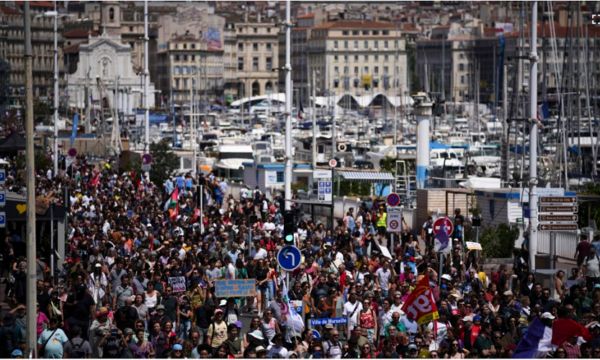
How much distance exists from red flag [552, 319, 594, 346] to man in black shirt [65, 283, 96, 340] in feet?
19.7

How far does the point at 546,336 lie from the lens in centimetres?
1527

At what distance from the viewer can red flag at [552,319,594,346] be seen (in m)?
15.2

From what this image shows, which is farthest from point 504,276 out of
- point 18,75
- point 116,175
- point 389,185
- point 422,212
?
point 18,75

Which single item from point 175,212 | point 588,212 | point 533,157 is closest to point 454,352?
point 533,157

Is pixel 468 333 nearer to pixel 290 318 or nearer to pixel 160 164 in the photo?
pixel 290 318

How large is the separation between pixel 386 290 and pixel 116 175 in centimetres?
3049

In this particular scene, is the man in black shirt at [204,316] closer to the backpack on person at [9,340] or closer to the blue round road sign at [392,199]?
the backpack on person at [9,340]

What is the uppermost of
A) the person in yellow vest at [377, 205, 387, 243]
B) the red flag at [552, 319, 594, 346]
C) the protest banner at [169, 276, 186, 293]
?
the person in yellow vest at [377, 205, 387, 243]

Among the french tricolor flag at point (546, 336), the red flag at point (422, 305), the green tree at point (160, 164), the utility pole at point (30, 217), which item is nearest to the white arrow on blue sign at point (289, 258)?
the red flag at point (422, 305)

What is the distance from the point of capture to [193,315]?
18875 millimetres

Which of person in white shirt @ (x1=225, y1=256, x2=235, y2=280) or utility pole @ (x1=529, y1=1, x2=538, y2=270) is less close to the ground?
utility pole @ (x1=529, y1=1, x2=538, y2=270)

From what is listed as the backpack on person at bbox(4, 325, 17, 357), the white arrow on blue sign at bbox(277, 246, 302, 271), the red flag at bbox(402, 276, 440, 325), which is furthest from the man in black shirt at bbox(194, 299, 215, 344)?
the red flag at bbox(402, 276, 440, 325)

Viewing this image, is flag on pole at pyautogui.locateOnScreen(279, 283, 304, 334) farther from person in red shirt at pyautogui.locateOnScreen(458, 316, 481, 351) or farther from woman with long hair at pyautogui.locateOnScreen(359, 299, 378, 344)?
person in red shirt at pyautogui.locateOnScreen(458, 316, 481, 351)

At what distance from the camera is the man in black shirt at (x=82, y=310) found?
1833 centimetres
